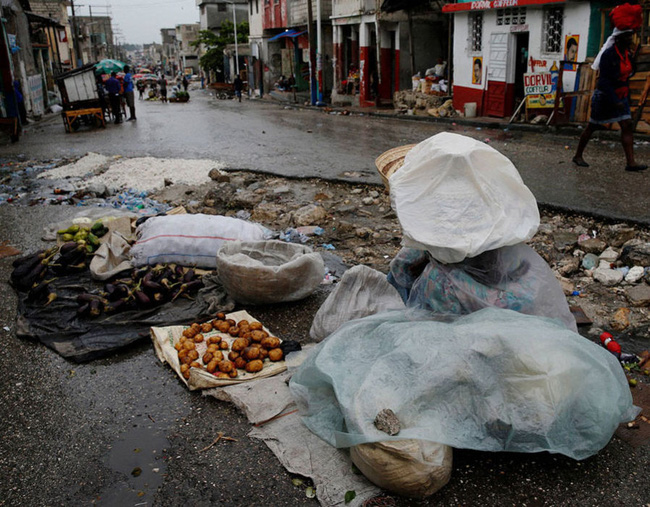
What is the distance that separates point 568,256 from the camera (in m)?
5.00

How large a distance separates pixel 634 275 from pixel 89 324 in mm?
4091

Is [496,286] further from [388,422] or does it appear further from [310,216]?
[310,216]

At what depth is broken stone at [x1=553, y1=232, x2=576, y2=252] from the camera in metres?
5.15

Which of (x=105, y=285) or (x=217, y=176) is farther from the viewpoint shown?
(x=217, y=176)

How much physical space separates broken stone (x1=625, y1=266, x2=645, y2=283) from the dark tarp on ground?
3244 millimetres

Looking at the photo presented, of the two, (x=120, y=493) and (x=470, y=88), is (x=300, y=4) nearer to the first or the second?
(x=470, y=88)

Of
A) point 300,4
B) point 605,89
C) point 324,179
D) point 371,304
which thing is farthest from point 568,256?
point 300,4

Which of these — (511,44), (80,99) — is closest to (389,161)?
(511,44)

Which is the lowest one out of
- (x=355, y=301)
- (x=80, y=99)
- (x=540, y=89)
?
(x=355, y=301)

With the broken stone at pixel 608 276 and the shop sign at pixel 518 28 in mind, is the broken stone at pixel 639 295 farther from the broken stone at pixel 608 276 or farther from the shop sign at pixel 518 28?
the shop sign at pixel 518 28

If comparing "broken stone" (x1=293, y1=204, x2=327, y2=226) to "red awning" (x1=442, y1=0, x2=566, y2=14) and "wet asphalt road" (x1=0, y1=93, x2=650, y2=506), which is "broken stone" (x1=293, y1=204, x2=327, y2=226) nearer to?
"wet asphalt road" (x1=0, y1=93, x2=650, y2=506)

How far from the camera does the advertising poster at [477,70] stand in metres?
14.6

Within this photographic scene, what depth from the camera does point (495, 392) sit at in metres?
2.37

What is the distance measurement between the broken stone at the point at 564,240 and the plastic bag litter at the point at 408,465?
3404 mm
